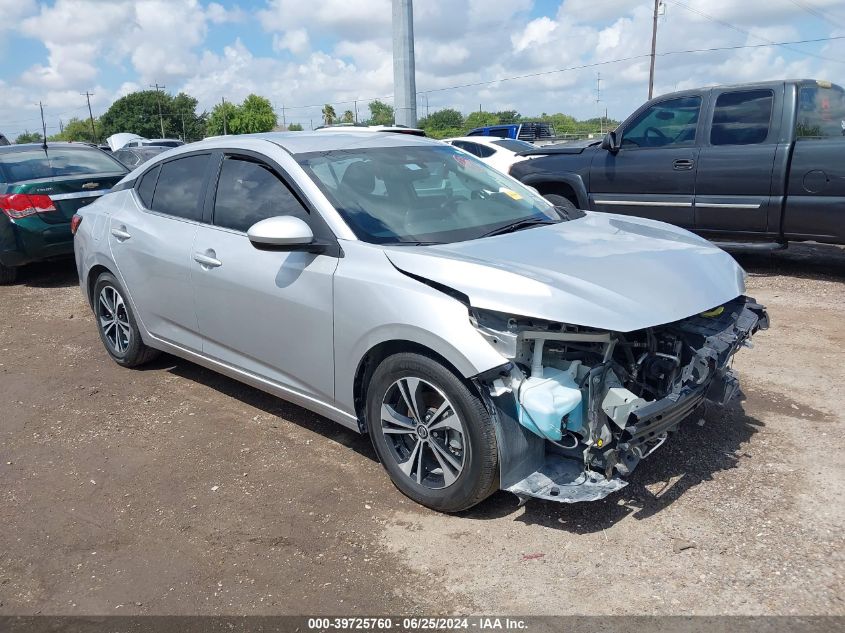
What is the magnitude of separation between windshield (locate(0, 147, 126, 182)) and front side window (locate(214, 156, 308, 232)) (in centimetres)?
546

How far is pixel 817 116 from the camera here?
7.41 m

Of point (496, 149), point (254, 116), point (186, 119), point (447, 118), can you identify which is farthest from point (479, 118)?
point (496, 149)

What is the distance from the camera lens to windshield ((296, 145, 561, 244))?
371cm

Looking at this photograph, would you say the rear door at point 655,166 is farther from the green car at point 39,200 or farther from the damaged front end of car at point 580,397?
the green car at point 39,200

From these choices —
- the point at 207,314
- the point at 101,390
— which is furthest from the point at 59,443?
the point at 207,314

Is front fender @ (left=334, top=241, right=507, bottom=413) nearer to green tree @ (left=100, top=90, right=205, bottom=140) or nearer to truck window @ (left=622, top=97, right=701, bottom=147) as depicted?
truck window @ (left=622, top=97, right=701, bottom=147)

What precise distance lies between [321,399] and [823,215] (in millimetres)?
5702

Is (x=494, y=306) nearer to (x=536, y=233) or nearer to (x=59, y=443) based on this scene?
(x=536, y=233)

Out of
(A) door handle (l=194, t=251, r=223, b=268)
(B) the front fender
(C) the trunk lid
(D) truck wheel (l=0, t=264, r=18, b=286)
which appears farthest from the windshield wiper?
(D) truck wheel (l=0, t=264, r=18, b=286)

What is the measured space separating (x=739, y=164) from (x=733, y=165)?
0.06 metres

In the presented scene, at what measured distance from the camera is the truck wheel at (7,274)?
9045mm

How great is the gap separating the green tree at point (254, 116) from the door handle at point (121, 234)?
85.8 meters

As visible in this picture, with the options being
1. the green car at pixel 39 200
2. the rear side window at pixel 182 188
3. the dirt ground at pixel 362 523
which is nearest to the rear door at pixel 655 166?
the dirt ground at pixel 362 523

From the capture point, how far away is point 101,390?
5285mm
